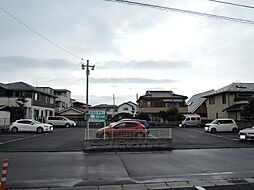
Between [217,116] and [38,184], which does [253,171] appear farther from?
[217,116]

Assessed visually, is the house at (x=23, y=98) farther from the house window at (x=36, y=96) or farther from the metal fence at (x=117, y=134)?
the metal fence at (x=117, y=134)

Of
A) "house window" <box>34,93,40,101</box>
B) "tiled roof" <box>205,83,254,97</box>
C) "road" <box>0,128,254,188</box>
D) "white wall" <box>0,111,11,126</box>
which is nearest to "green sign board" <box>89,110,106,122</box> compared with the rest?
"road" <box>0,128,254,188</box>

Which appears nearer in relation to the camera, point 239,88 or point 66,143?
point 66,143

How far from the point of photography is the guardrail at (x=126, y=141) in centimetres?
1323

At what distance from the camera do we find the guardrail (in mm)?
13227

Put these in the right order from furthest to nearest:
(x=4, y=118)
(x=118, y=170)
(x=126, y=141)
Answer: (x=4, y=118) → (x=126, y=141) → (x=118, y=170)

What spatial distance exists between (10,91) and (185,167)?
3499 cm

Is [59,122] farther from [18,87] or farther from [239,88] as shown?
[239,88]

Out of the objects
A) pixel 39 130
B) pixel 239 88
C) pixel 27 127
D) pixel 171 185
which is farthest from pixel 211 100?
pixel 171 185

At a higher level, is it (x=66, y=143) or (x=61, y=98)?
(x=61, y=98)

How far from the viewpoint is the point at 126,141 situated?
13.5 m

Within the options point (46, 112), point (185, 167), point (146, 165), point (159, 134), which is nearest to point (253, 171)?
point (185, 167)

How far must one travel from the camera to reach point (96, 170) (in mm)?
8492

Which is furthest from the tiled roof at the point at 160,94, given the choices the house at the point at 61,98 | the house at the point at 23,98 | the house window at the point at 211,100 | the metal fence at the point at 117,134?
the metal fence at the point at 117,134
